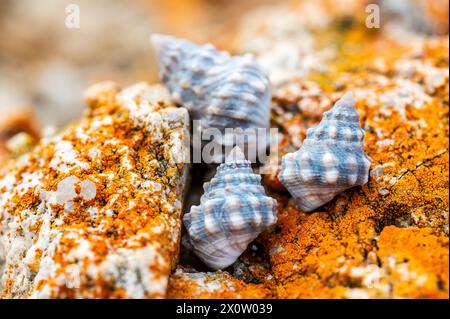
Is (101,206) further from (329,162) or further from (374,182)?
(374,182)

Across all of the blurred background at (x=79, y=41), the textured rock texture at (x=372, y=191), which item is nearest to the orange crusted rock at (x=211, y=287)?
the textured rock texture at (x=372, y=191)

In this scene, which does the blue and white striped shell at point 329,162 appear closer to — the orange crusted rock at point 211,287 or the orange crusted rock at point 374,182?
the orange crusted rock at point 374,182

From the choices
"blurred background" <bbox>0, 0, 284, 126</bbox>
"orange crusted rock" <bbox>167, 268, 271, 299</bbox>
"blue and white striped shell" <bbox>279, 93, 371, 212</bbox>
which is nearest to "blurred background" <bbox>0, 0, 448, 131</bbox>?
"blurred background" <bbox>0, 0, 284, 126</bbox>

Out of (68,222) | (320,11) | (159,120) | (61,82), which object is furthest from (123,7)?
(68,222)

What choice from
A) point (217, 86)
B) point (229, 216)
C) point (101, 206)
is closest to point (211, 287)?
point (229, 216)

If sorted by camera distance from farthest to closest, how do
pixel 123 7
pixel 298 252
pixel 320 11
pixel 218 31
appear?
pixel 123 7
pixel 218 31
pixel 320 11
pixel 298 252

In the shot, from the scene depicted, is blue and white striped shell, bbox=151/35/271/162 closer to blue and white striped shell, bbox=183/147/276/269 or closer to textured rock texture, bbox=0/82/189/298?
textured rock texture, bbox=0/82/189/298

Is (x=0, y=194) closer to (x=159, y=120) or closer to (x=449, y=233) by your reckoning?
(x=159, y=120)
